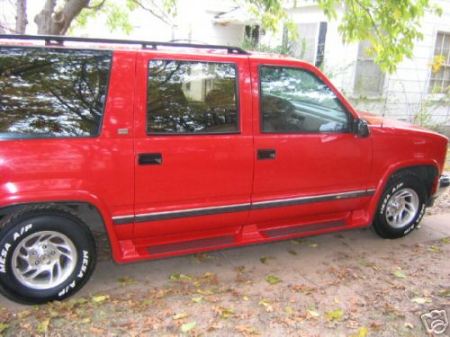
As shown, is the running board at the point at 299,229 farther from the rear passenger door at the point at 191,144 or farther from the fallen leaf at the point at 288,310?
the fallen leaf at the point at 288,310

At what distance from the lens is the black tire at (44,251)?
315 cm

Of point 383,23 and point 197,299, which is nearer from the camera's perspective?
point 197,299

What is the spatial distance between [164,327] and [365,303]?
1604 millimetres

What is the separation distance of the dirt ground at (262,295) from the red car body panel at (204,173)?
1.08 ft

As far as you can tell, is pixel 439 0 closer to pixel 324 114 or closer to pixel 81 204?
pixel 324 114

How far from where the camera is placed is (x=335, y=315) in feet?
11.4

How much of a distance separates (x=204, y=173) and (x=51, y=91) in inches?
50.3

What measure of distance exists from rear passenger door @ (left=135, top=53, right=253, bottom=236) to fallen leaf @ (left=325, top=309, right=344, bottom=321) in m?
1.05

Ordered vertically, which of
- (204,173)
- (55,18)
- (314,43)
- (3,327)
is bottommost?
(3,327)

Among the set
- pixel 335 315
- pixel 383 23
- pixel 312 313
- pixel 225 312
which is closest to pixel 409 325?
pixel 335 315

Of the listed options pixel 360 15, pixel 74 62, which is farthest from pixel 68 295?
pixel 360 15

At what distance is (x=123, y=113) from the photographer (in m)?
3.38

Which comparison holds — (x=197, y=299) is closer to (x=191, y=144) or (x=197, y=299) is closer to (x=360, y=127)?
(x=191, y=144)

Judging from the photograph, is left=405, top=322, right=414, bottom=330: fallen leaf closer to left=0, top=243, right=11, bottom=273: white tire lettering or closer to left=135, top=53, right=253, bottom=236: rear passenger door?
left=135, top=53, right=253, bottom=236: rear passenger door
